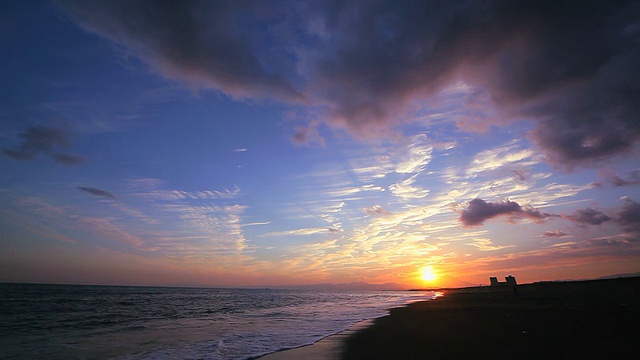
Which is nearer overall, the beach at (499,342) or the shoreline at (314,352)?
the beach at (499,342)

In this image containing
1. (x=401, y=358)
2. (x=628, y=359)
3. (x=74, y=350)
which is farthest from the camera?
(x=74, y=350)

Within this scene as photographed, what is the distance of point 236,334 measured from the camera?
792 inches

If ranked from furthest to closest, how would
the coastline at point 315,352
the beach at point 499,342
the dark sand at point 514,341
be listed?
the coastline at point 315,352 < the beach at point 499,342 < the dark sand at point 514,341

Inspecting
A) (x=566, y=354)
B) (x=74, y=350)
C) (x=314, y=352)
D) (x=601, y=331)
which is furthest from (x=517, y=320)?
(x=74, y=350)

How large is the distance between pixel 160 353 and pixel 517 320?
1988 cm

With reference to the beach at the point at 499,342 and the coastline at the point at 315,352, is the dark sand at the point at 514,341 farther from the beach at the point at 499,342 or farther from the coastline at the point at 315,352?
the coastline at the point at 315,352

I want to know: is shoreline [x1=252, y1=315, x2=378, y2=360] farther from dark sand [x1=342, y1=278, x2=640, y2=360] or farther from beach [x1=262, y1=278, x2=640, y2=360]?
dark sand [x1=342, y1=278, x2=640, y2=360]

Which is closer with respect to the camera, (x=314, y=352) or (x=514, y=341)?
(x=514, y=341)

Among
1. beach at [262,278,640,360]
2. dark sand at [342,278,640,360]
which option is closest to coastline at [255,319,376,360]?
beach at [262,278,640,360]

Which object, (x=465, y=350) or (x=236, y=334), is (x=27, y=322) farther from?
(x=465, y=350)

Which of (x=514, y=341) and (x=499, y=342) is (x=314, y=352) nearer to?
(x=499, y=342)

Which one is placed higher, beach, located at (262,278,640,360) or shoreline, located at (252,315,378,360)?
beach, located at (262,278,640,360)

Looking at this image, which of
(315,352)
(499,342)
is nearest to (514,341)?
(499,342)

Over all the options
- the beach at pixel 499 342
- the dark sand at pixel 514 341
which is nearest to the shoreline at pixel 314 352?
the beach at pixel 499 342
